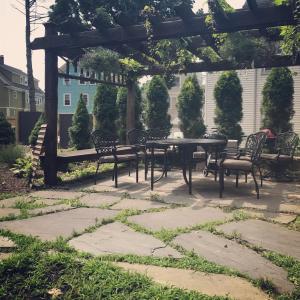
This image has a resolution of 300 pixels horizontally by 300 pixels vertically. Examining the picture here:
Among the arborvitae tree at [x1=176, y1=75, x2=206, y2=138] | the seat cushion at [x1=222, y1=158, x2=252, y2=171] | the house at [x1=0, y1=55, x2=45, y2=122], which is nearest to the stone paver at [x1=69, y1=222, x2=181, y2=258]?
the seat cushion at [x1=222, y1=158, x2=252, y2=171]

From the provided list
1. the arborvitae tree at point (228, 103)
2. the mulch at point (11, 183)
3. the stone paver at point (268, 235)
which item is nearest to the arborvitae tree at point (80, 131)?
the arborvitae tree at point (228, 103)

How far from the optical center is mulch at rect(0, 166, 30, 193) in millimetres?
5659

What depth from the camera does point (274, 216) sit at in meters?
4.01

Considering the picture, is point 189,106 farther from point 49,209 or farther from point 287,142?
point 49,209

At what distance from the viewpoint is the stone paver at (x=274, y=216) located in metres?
3.82

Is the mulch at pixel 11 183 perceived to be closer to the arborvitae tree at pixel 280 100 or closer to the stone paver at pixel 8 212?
the stone paver at pixel 8 212

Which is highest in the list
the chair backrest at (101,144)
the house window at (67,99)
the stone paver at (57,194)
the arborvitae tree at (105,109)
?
the house window at (67,99)

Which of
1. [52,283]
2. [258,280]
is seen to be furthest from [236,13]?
[52,283]

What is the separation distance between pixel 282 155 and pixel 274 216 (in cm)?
343

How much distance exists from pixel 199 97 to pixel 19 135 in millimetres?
12697

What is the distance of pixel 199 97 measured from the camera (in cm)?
1090

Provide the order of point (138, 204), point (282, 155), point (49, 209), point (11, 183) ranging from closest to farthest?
point (49, 209) → point (138, 204) → point (11, 183) → point (282, 155)

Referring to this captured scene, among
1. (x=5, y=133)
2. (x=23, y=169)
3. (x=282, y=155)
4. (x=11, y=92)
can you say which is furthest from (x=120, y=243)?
(x=11, y=92)

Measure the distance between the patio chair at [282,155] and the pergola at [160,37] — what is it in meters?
1.61
